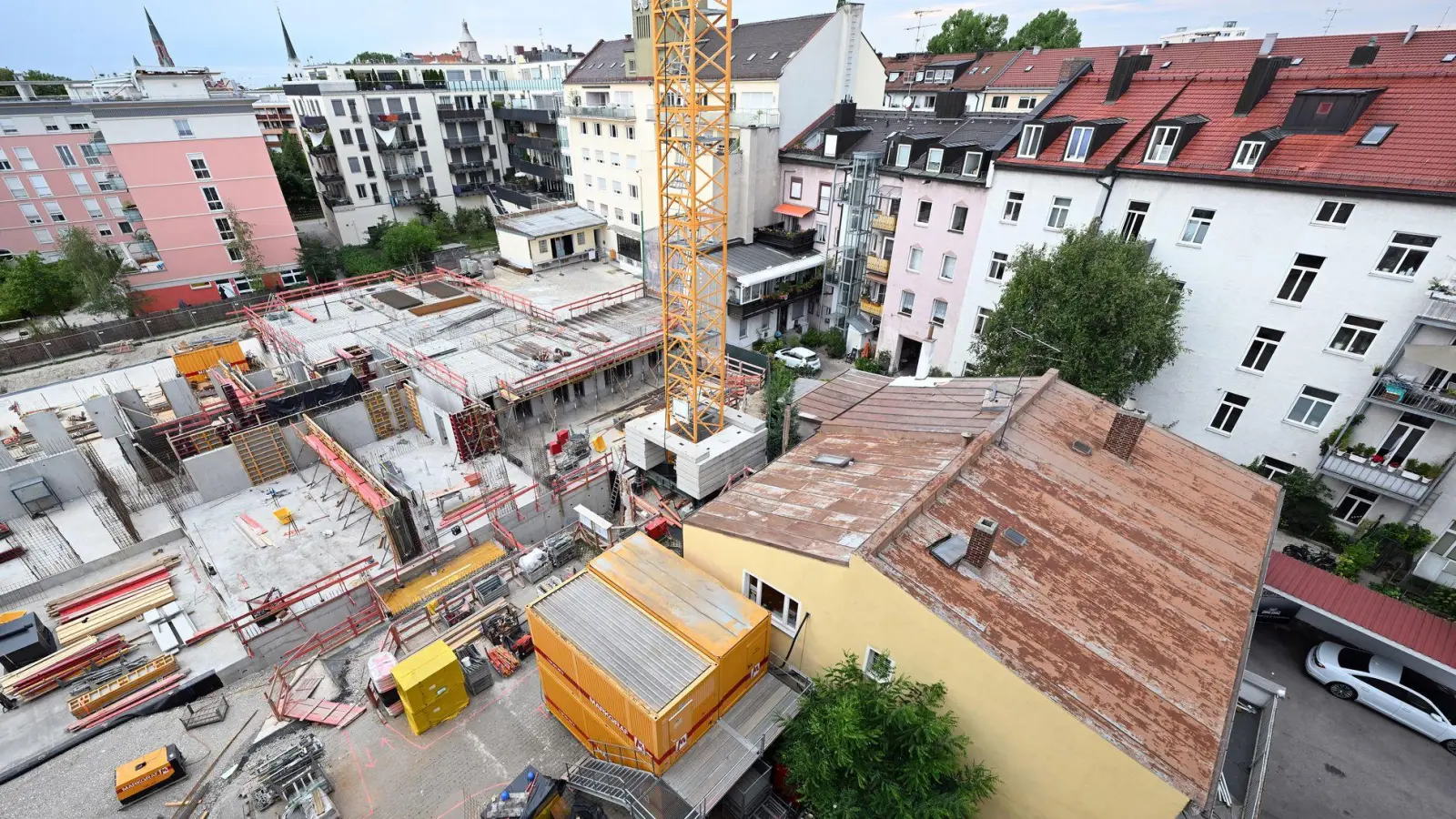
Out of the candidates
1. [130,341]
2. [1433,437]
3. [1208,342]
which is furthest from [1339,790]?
[130,341]

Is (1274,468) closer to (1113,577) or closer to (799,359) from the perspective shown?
(1113,577)

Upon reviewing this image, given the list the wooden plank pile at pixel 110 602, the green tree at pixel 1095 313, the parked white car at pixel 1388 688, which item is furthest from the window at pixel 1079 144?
the wooden plank pile at pixel 110 602

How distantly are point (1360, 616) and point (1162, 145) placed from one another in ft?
53.4

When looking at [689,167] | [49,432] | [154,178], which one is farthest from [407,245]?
[689,167]

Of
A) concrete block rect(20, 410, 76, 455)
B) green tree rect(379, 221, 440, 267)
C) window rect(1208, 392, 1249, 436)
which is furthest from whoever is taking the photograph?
green tree rect(379, 221, 440, 267)

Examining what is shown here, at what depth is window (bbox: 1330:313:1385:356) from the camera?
60.4ft

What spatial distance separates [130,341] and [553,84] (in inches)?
1524

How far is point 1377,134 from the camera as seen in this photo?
715 inches

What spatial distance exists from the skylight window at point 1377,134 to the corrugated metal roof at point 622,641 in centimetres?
2526

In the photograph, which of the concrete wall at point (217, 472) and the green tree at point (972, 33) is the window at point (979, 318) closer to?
the concrete wall at point (217, 472)

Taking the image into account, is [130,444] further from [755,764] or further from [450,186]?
[450,186]

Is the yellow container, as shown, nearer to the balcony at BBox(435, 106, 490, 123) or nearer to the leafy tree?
the leafy tree

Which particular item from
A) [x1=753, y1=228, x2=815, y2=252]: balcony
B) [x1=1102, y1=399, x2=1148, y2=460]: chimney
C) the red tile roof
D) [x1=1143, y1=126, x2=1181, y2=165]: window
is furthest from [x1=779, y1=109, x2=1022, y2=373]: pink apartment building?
the red tile roof

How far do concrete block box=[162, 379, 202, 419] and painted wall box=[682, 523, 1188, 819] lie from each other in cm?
3053
